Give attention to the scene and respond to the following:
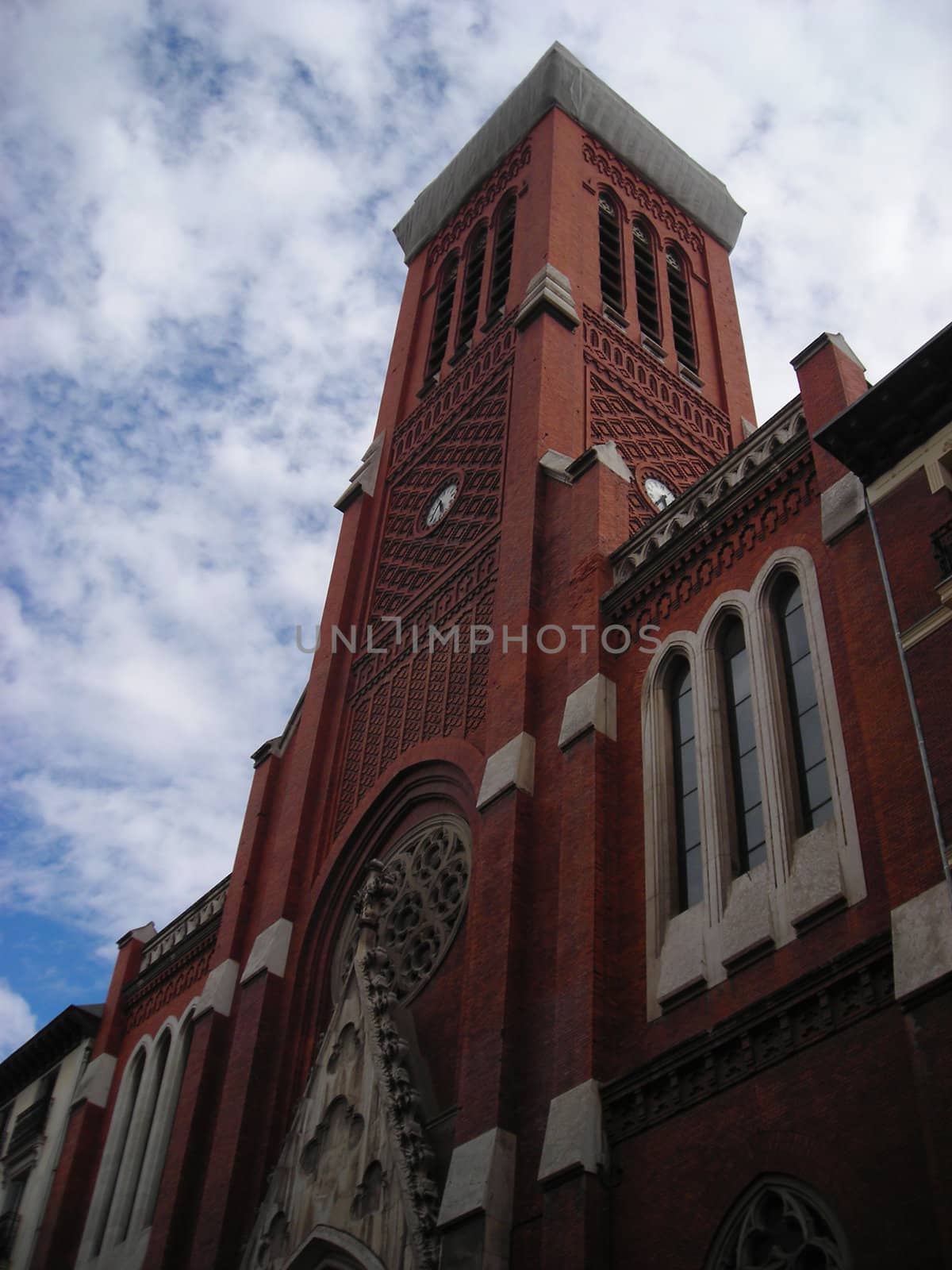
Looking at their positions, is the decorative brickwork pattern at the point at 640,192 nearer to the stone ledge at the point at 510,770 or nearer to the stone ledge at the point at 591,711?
the stone ledge at the point at 591,711

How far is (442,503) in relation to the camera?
2500 centimetres

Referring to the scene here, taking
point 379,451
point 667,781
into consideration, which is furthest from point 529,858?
point 379,451

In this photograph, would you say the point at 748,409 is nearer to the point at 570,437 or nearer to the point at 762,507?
the point at 570,437

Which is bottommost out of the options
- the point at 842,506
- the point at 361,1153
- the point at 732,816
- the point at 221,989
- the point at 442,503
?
the point at 361,1153

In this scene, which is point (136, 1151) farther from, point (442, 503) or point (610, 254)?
point (610, 254)

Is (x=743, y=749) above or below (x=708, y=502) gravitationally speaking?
below

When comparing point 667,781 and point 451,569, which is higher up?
point 451,569

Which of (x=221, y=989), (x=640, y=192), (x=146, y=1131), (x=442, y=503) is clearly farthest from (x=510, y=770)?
(x=640, y=192)

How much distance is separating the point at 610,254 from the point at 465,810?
16.1 meters

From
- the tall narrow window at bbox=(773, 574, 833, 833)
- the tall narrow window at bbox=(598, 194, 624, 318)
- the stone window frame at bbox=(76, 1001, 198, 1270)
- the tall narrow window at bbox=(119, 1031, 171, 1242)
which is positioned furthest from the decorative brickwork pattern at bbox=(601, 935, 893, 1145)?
the tall narrow window at bbox=(598, 194, 624, 318)

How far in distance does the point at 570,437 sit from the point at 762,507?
710 cm

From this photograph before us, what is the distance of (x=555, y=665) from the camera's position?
734 inches

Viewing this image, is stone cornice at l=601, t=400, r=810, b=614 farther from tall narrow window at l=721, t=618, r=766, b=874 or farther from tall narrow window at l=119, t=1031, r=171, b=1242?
tall narrow window at l=119, t=1031, r=171, b=1242

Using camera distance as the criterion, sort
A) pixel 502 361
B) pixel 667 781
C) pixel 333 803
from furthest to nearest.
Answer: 1. pixel 502 361
2. pixel 333 803
3. pixel 667 781
